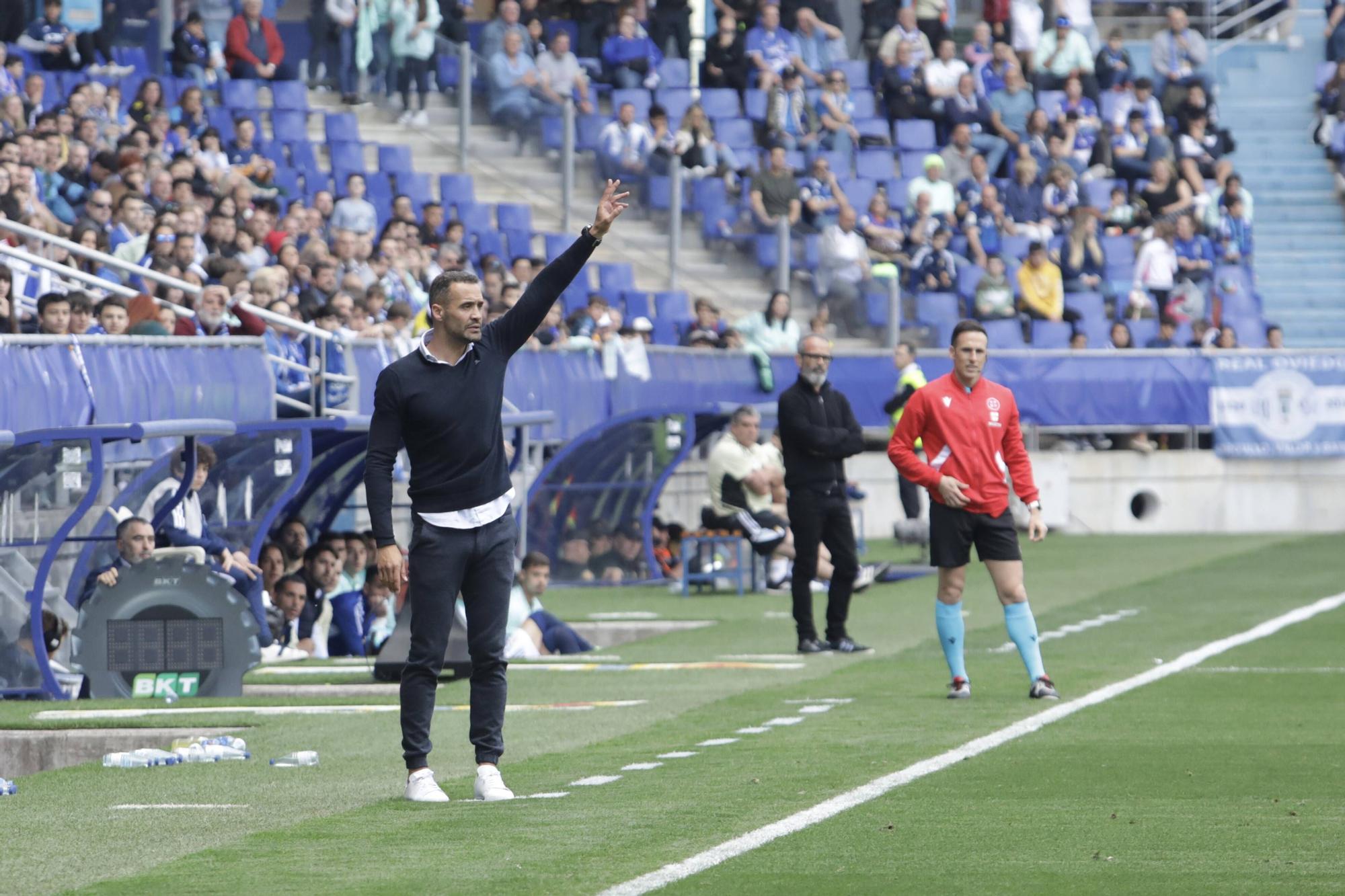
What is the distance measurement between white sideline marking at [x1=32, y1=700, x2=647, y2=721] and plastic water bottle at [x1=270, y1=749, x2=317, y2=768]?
7.09 ft

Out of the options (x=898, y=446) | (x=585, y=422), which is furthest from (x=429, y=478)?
(x=585, y=422)

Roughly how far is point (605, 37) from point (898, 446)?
69.1ft

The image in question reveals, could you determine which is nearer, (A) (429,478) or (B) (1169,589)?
(A) (429,478)

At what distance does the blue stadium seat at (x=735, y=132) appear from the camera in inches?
1293

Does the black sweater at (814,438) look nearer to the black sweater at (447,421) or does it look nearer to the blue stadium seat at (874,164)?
the black sweater at (447,421)

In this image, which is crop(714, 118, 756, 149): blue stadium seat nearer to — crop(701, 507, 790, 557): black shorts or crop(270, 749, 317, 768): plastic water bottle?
crop(701, 507, 790, 557): black shorts

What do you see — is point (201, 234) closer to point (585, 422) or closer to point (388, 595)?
point (585, 422)

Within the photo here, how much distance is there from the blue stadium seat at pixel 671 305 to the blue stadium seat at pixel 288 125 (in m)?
4.50

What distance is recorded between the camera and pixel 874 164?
3306 cm

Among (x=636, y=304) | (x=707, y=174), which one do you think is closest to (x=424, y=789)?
(x=636, y=304)

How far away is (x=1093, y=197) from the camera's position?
3362 cm

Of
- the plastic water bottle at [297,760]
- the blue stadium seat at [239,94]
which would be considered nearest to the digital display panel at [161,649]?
the plastic water bottle at [297,760]

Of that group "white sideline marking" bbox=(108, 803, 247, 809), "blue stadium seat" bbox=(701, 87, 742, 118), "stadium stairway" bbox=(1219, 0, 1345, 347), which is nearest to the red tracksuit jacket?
"white sideline marking" bbox=(108, 803, 247, 809)

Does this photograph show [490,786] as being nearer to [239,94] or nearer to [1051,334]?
[239,94]
